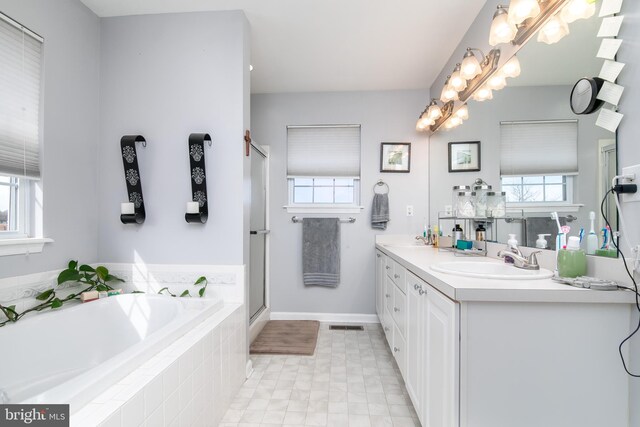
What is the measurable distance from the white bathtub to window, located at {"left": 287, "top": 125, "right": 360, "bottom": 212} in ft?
5.26

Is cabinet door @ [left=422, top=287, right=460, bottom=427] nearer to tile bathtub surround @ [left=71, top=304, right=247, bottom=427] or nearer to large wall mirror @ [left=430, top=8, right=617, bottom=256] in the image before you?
large wall mirror @ [left=430, top=8, right=617, bottom=256]

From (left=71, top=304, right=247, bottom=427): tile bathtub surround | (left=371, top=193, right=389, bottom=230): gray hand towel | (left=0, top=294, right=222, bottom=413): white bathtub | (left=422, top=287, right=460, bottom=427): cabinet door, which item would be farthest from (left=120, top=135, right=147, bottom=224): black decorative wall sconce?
(left=371, top=193, right=389, bottom=230): gray hand towel

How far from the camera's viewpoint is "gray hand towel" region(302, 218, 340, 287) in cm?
286

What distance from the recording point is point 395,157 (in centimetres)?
289

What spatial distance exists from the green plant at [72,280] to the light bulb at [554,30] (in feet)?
9.08

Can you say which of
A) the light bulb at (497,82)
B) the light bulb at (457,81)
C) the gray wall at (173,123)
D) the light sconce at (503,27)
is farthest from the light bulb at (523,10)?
the gray wall at (173,123)

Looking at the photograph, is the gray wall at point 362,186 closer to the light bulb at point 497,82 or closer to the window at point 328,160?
the window at point 328,160

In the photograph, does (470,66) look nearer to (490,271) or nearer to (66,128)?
(490,271)

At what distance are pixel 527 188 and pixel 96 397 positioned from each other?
2003 millimetres

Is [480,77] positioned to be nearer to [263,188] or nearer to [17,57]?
[263,188]

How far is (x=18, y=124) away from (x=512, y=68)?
105 inches

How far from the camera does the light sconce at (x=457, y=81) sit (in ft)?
6.47

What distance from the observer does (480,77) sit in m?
1.88

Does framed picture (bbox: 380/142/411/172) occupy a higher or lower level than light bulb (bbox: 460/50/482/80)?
lower
